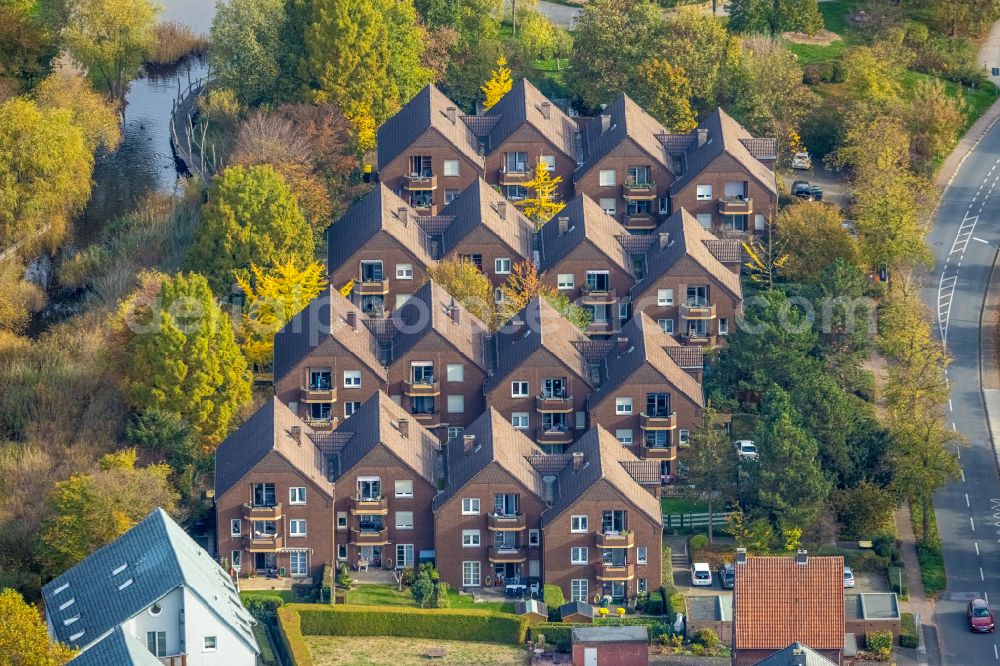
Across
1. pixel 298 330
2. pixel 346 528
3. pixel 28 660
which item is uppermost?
pixel 298 330

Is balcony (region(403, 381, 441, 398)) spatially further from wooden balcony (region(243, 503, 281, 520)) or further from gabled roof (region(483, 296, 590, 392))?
wooden balcony (region(243, 503, 281, 520))

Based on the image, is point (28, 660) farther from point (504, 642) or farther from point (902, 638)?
point (902, 638)

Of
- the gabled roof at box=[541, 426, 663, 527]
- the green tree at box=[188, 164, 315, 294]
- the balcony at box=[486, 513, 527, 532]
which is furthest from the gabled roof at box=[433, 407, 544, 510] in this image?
the green tree at box=[188, 164, 315, 294]

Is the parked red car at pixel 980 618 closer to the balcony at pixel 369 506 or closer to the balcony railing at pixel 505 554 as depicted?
the balcony railing at pixel 505 554

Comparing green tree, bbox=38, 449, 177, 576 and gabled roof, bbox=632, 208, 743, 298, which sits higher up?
gabled roof, bbox=632, 208, 743, 298

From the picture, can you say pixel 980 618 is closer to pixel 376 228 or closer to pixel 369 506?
pixel 369 506

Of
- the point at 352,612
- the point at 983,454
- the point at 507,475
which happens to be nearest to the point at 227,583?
the point at 352,612
